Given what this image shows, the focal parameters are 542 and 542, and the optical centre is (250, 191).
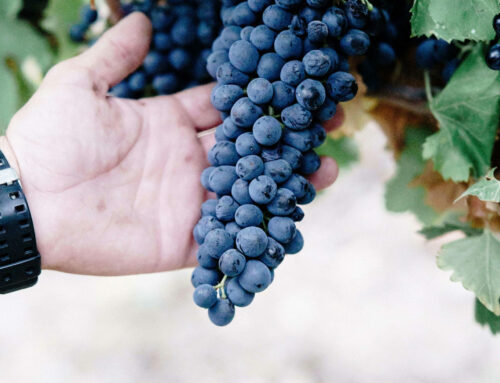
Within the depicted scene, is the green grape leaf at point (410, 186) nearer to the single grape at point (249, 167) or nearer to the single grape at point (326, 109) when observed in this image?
the single grape at point (326, 109)

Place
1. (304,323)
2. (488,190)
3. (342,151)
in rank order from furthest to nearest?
(304,323)
(342,151)
(488,190)

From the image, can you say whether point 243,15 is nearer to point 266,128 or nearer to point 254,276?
point 266,128

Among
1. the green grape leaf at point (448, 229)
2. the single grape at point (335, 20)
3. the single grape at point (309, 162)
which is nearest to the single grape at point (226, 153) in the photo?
the single grape at point (309, 162)

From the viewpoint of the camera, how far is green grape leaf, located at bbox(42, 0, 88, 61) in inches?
43.9

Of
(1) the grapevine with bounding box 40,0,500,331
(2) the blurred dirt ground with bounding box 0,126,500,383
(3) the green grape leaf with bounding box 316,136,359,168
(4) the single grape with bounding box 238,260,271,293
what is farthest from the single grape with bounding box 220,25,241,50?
(2) the blurred dirt ground with bounding box 0,126,500,383

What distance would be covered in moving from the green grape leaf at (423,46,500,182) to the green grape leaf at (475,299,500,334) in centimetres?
21

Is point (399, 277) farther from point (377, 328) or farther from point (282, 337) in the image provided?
point (282, 337)

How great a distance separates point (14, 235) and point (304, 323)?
1897 mm

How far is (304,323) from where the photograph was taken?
101 inches

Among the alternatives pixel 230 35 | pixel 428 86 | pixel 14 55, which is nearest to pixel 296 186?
pixel 230 35

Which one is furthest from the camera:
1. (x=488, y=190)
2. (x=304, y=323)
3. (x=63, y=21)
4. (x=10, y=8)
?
(x=304, y=323)

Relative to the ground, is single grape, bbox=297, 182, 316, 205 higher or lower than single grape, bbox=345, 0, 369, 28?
lower

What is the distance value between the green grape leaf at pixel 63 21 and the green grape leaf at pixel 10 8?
6 cm

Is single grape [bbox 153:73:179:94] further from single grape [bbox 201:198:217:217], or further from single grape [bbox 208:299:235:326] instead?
single grape [bbox 208:299:235:326]
